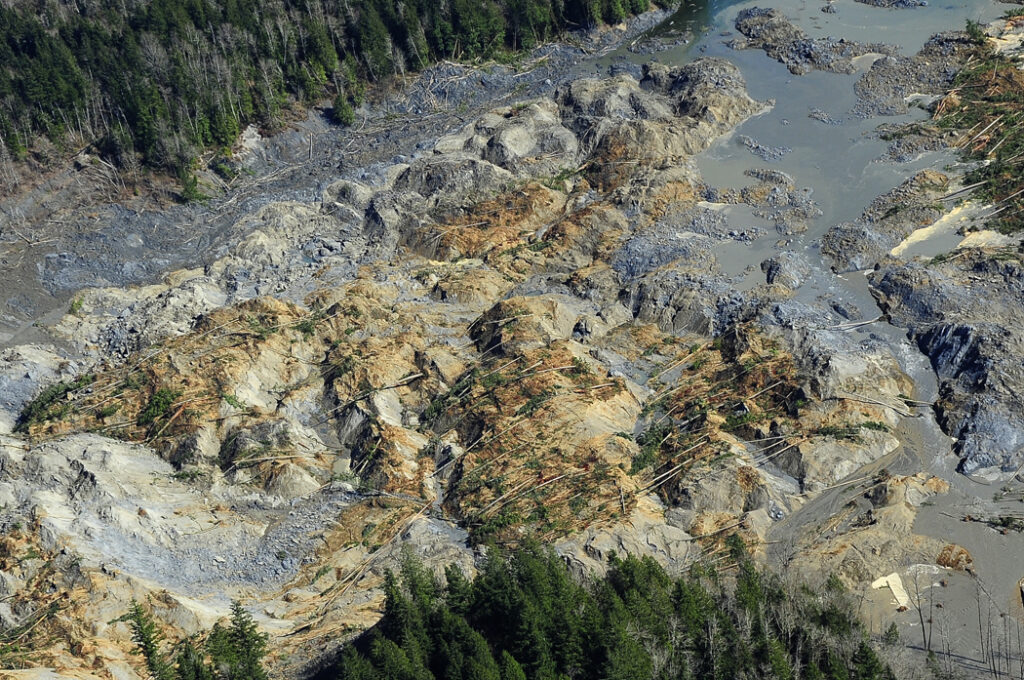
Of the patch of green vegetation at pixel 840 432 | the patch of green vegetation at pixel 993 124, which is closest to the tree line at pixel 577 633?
the patch of green vegetation at pixel 840 432

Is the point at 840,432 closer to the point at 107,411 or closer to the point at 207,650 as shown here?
the point at 207,650

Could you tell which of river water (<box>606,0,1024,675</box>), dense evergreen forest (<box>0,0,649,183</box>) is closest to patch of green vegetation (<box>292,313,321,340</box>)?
dense evergreen forest (<box>0,0,649,183</box>)

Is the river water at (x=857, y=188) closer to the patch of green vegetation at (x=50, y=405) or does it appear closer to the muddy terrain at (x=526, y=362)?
the muddy terrain at (x=526, y=362)

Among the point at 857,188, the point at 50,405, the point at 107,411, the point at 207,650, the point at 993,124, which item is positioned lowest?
the point at 207,650

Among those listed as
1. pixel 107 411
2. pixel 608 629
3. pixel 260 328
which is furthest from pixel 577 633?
pixel 107 411

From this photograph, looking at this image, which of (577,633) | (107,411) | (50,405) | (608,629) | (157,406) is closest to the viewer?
(608,629)

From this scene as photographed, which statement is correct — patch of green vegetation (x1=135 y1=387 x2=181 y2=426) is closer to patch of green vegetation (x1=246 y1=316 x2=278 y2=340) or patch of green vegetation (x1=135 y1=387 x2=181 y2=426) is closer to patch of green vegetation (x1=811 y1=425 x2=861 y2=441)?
patch of green vegetation (x1=246 y1=316 x2=278 y2=340)
